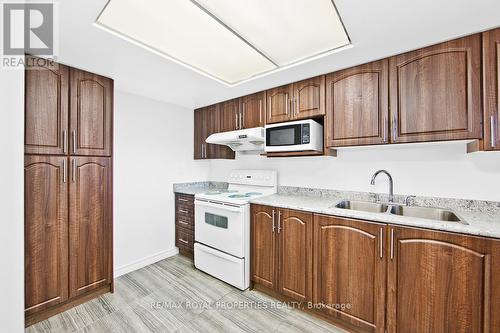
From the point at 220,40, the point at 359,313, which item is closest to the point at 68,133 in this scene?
the point at 220,40

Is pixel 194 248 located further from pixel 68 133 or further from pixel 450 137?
pixel 450 137

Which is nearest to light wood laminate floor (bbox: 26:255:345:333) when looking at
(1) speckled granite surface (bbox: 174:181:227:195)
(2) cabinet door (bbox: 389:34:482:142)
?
(1) speckled granite surface (bbox: 174:181:227:195)

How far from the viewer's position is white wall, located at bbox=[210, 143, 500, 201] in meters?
1.67

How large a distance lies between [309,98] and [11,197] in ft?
7.24

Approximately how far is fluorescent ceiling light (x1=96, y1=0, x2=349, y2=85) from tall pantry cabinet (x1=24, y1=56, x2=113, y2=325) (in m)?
0.89

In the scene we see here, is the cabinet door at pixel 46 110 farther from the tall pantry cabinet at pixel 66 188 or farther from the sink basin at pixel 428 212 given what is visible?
the sink basin at pixel 428 212

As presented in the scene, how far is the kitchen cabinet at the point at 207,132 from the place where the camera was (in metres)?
3.04

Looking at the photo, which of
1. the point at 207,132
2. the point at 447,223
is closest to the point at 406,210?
the point at 447,223

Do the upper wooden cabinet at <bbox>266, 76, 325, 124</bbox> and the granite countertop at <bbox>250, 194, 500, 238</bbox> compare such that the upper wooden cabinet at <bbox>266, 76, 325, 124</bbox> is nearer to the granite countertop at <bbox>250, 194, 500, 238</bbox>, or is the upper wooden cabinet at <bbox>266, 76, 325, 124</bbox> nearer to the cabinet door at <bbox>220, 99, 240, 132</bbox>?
the cabinet door at <bbox>220, 99, 240, 132</bbox>

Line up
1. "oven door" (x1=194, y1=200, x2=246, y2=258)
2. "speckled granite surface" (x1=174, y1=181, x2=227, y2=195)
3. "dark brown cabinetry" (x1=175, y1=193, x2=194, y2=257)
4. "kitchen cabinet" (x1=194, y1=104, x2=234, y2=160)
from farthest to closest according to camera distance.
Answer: "speckled granite surface" (x1=174, y1=181, x2=227, y2=195) < "kitchen cabinet" (x1=194, y1=104, x2=234, y2=160) < "dark brown cabinetry" (x1=175, y1=193, x2=194, y2=257) < "oven door" (x1=194, y1=200, x2=246, y2=258)

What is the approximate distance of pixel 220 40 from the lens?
1.55m

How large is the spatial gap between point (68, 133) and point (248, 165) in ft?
6.54

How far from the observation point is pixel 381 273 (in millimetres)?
A: 1526

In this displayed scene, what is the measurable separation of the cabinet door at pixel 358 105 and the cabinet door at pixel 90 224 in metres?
2.27
